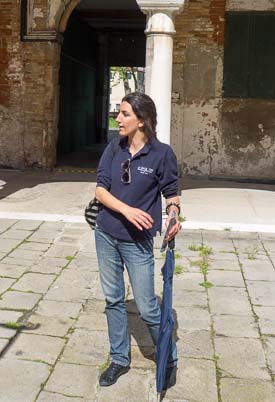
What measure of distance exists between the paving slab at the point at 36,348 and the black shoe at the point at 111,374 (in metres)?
0.44

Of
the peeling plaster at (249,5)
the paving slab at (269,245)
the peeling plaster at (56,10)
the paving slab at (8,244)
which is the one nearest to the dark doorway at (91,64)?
the peeling plaster at (56,10)

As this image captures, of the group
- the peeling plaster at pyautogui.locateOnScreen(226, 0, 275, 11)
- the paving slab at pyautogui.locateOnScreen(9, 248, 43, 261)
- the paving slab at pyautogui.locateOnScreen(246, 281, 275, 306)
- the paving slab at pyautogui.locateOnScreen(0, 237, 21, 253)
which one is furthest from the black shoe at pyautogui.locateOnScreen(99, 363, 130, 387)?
the peeling plaster at pyautogui.locateOnScreen(226, 0, 275, 11)

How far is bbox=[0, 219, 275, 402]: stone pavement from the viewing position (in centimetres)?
343

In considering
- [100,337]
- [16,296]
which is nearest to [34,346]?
[100,337]

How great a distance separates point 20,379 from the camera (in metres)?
3.48

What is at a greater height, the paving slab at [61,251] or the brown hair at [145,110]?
the brown hair at [145,110]

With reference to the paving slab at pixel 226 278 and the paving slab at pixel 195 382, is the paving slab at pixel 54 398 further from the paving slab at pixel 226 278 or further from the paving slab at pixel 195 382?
the paving slab at pixel 226 278

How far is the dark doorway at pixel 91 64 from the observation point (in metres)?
14.8

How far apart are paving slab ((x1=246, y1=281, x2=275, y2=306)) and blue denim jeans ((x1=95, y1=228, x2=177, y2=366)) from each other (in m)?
1.70

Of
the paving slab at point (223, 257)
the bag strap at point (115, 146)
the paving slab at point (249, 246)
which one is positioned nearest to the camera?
the bag strap at point (115, 146)

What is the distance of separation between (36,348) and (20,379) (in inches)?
17.7

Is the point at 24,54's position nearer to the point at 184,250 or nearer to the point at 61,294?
the point at 184,250

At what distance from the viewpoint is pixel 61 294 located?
5.00 meters

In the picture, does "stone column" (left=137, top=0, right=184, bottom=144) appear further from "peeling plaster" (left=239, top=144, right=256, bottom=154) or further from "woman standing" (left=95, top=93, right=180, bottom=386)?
"woman standing" (left=95, top=93, right=180, bottom=386)
